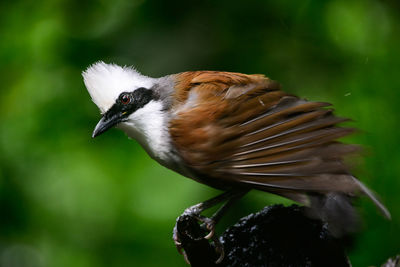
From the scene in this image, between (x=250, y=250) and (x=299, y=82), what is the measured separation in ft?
4.53

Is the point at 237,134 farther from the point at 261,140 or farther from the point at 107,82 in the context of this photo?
the point at 107,82

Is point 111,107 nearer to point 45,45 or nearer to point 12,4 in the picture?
point 45,45

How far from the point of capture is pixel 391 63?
3.22 m

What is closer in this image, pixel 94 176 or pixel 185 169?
pixel 185 169

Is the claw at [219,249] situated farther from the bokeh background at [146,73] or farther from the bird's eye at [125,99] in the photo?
the bokeh background at [146,73]

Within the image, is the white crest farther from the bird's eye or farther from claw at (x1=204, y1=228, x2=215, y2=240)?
claw at (x1=204, y1=228, x2=215, y2=240)

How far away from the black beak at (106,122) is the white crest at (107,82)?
1.1 inches

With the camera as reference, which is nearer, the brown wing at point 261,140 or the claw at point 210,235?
the brown wing at point 261,140

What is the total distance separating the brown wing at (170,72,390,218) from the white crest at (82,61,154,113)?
0.23 m

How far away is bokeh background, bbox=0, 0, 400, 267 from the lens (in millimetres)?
3018

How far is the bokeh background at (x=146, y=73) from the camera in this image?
3.02m

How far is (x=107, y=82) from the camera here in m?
2.15

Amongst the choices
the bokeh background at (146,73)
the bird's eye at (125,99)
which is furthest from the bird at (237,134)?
the bokeh background at (146,73)

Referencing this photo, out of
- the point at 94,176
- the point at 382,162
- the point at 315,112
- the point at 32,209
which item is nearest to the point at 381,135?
the point at 382,162
